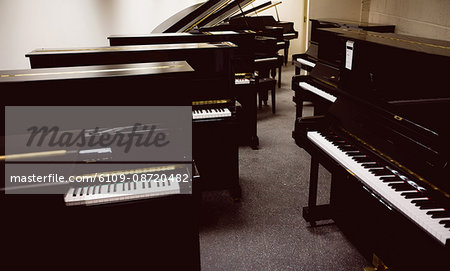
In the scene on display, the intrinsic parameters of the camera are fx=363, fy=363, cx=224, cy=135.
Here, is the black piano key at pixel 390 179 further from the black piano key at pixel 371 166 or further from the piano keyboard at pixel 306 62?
the piano keyboard at pixel 306 62

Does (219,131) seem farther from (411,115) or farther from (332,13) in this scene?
(332,13)

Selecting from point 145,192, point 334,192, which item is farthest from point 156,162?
point 334,192

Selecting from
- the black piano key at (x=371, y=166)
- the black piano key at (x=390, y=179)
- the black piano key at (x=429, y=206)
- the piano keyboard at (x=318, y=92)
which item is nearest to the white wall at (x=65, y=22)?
the piano keyboard at (x=318, y=92)

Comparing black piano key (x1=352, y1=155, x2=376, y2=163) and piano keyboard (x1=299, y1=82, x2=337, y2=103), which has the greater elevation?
black piano key (x1=352, y1=155, x2=376, y2=163)

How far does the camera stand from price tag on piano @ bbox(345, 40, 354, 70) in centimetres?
251

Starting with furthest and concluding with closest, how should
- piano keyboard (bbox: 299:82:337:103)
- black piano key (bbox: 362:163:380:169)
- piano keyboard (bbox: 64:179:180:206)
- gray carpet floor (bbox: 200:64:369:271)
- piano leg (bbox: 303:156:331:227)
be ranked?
1. piano keyboard (bbox: 299:82:337:103)
2. piano leg (bbox: 303:156:331:227)
3. gray carpet floor (bbox: 200:64:369:271)
4. black piano key (bbox: 362:163:380:169)
5. piano keyboard (bbox: 64:179:180:206)

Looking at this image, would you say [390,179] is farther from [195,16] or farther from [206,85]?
[195,16]

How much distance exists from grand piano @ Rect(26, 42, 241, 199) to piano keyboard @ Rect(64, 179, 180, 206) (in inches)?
35.4

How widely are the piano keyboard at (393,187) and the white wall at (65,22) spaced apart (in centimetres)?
574

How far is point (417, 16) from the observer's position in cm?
485

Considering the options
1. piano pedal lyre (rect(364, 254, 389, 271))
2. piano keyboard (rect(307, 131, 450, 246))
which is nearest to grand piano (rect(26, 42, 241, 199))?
piano keyboard (rect(307, 131, 450, 246))

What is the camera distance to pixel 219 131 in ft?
10.7

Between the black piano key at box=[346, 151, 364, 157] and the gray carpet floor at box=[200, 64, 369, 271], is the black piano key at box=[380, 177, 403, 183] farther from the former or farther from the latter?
the gray carpet floor at box=[200, 64, 369, 271]

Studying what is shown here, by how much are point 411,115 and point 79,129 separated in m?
1.71
